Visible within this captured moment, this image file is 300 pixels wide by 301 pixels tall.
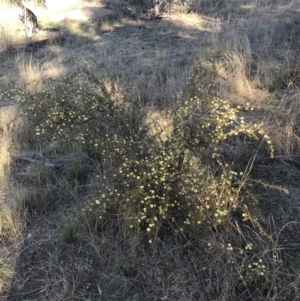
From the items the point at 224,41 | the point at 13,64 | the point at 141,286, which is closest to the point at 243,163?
the point at 141,286

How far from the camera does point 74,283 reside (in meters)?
2.53

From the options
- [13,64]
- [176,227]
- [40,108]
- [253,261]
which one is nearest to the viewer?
[253,261]

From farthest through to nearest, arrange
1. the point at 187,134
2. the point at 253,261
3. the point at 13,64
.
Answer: the point at 13,64 → the point at 187,134 → the point at 253,261

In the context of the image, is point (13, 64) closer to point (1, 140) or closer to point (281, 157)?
point (1, 140)

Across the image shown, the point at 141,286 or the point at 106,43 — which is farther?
the point at 106,43

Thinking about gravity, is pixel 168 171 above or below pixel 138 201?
above

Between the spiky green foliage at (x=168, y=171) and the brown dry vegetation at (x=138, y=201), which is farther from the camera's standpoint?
the spiky green foliage at (x=168, y=171)

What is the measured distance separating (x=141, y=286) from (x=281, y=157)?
1765 millimetres

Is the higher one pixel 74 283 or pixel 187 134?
pixel 187 134

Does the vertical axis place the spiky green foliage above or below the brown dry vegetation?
above

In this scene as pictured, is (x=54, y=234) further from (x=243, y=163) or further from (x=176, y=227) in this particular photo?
(x=243, y=163)

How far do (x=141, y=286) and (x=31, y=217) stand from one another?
3.66 ft

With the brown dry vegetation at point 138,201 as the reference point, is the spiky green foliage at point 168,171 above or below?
above

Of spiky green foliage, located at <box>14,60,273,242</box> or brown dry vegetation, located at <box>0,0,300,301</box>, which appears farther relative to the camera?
spiky green foliage, located at <box>14,60,273,242</box>
